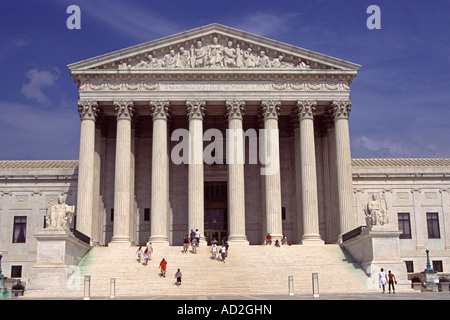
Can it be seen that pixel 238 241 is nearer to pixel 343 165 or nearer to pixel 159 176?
pixel 159 176

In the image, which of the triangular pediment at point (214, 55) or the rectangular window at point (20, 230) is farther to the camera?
the rectangular window at point (20, 230)

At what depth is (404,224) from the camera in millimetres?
60562

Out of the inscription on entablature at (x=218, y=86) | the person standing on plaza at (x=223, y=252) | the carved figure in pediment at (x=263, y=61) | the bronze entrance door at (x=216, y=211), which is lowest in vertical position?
the person standing on plaza at (x=223, y=252)

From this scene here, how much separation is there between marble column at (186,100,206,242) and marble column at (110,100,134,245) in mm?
5505

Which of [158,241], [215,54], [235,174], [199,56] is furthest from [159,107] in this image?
[158,241]

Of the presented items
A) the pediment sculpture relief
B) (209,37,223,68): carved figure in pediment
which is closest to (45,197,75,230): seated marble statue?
the pediment sculpture relief

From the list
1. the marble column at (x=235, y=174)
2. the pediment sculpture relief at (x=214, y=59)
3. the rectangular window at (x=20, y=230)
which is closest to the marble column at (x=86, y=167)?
the pediment sculpture relief at (x=214, y=59)

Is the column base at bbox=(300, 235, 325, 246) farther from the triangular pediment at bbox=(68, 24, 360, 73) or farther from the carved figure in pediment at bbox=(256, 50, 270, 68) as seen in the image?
the carved figure in pediment at bbox=(256, 50, 270, 68)

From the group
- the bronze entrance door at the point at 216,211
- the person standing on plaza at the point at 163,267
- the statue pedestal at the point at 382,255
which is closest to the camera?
the statue pedestal at the point at 382,255

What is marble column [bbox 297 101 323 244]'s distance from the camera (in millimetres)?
51875

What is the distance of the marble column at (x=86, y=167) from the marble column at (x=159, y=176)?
5.43m

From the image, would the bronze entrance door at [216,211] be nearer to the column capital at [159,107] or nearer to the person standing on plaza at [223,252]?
the column capital at [159,107]

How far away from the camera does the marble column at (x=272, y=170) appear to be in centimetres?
5200
